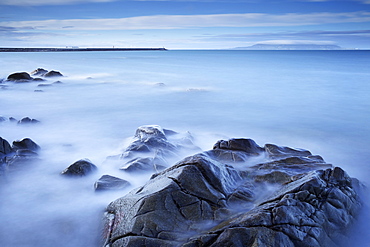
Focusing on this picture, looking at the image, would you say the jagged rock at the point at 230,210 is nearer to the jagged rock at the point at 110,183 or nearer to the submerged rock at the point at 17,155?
the jagged rock at the point at 110,183

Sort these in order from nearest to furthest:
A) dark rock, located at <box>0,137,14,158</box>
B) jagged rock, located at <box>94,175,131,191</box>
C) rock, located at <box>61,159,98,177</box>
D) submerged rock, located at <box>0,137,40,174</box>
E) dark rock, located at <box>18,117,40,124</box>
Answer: jagged rock, located at <box>94,175,131,191</box>
rock, located at <box>61,159,98,177</box>
submerged rock, located at <box>0,137,40,174</box>
dark rock, located at <box>0,137,14,158</box>
dark rock, located at <box>18,117,40,124</box>

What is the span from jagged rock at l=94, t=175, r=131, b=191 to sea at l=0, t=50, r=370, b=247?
106 millimetres

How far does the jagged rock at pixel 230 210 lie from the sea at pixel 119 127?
43 centimetres

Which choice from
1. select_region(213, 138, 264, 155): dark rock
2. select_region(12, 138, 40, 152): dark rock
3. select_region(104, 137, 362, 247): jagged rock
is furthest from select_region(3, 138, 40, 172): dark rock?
select_region(213, 138, 264, 155): dark rock

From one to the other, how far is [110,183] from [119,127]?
406 centimetres

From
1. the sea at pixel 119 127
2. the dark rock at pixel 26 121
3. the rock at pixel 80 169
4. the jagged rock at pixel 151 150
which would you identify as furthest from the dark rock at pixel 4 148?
the dark rock at pixel 26 121

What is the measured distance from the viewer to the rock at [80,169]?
4.98 m

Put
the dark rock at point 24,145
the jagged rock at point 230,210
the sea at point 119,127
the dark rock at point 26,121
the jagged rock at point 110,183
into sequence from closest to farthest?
the jagged rock at point 230,210 → the sea at point 119,127 → the jagged rock at point 110,183 → the dark rock at point 24,145 → the dark rock at point 26,121

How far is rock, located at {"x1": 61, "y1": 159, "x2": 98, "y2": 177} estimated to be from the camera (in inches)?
196

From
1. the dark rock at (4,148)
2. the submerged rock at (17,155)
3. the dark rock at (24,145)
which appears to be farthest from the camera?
the dark rock at (24,145)

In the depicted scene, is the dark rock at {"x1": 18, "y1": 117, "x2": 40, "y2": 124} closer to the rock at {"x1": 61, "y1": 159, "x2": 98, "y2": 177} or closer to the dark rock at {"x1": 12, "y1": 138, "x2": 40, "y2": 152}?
the dark rock at {"x1": 12, "y1": 138, "x2": 40, "y2": 152}

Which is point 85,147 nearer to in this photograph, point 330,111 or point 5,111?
point 5,111

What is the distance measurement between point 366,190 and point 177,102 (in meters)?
8.35

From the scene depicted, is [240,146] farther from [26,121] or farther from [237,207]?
[26,121]
